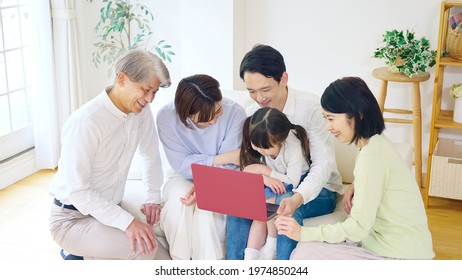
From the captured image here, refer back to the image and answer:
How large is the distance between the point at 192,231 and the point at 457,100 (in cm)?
186

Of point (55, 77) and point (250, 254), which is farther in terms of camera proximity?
point (55, 77)

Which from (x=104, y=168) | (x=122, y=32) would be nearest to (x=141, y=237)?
(x=104, y=168)

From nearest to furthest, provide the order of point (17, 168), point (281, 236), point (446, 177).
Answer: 1. point (281, 236)
2. point (446, 177)
3. point (17, 168)

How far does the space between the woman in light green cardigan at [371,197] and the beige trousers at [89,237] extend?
0.64 meters

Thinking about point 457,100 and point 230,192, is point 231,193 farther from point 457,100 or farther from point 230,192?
point 457,100

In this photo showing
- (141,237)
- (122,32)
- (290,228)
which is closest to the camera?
(290,228)

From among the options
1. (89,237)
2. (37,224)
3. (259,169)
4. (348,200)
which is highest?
(259,169)

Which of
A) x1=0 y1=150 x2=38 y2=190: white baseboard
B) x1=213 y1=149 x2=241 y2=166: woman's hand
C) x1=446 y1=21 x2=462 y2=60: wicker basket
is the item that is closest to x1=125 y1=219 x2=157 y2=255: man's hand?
x1=213 y1=149 x2=241 y2=166: woman's hand

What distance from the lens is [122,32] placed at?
15.6 feet

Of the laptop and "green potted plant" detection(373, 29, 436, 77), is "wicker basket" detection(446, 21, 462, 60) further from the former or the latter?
the laptop

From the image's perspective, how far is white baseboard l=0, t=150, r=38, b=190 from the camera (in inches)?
162

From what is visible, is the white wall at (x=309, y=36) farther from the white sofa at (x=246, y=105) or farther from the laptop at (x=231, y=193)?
the laptop at (x=231, y=193)

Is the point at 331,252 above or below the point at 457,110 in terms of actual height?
below
